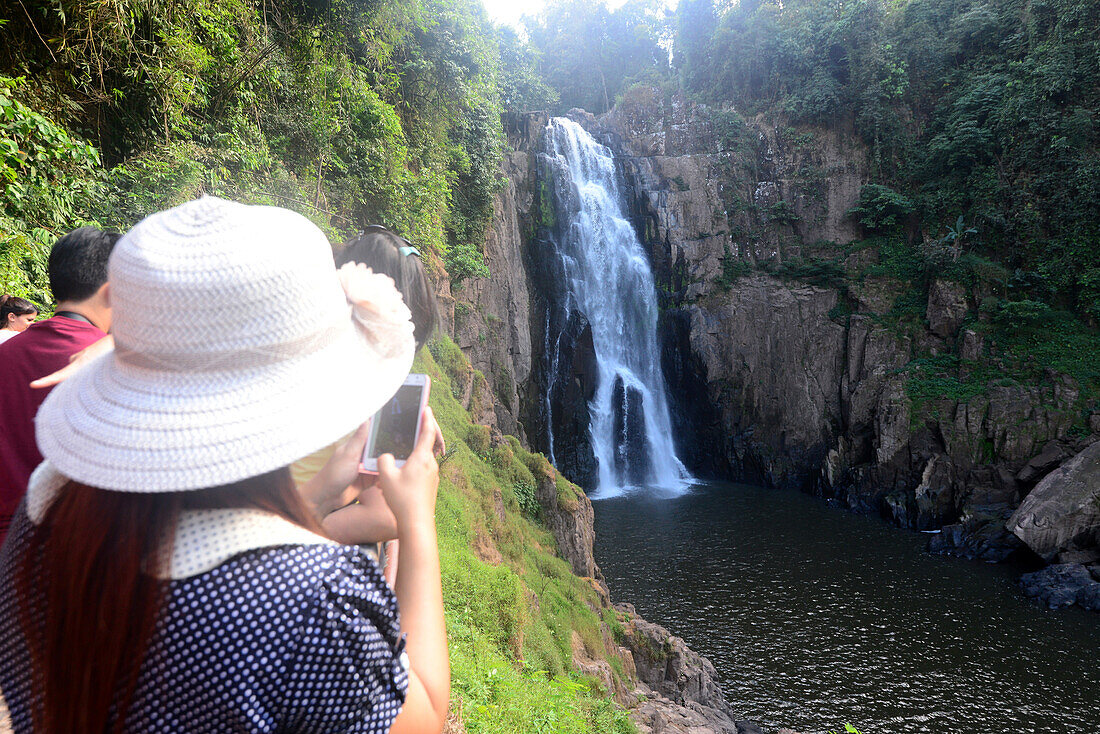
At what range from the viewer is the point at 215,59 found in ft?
21.7

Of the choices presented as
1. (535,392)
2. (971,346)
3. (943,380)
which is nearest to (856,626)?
(943,380)

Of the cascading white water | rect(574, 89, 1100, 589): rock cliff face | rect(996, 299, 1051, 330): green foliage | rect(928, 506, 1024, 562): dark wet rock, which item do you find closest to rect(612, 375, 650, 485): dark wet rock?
the cascading white water

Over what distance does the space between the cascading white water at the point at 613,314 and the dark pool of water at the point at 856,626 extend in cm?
535

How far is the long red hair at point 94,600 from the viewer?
0.83 metres

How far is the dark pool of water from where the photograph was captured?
9.69 meters

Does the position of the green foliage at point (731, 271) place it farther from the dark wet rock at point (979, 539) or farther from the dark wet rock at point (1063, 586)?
the dark wet rock at point (1063, 586)

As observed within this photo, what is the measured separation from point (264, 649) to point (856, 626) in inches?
556

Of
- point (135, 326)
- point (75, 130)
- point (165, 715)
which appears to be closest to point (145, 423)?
point (135, 326)

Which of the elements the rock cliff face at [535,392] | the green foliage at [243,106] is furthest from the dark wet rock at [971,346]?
the green foliage at [243,106]

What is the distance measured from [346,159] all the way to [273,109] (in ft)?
5.24

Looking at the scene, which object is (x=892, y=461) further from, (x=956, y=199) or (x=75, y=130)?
(x=75, y=130)

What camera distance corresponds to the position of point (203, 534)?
2.86 feet

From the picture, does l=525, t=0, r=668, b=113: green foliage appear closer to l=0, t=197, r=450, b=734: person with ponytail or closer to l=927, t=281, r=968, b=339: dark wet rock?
l=927, t=281, r=968, b=339: dark wet rock

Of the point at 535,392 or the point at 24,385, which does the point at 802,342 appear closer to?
the point at 535,392
